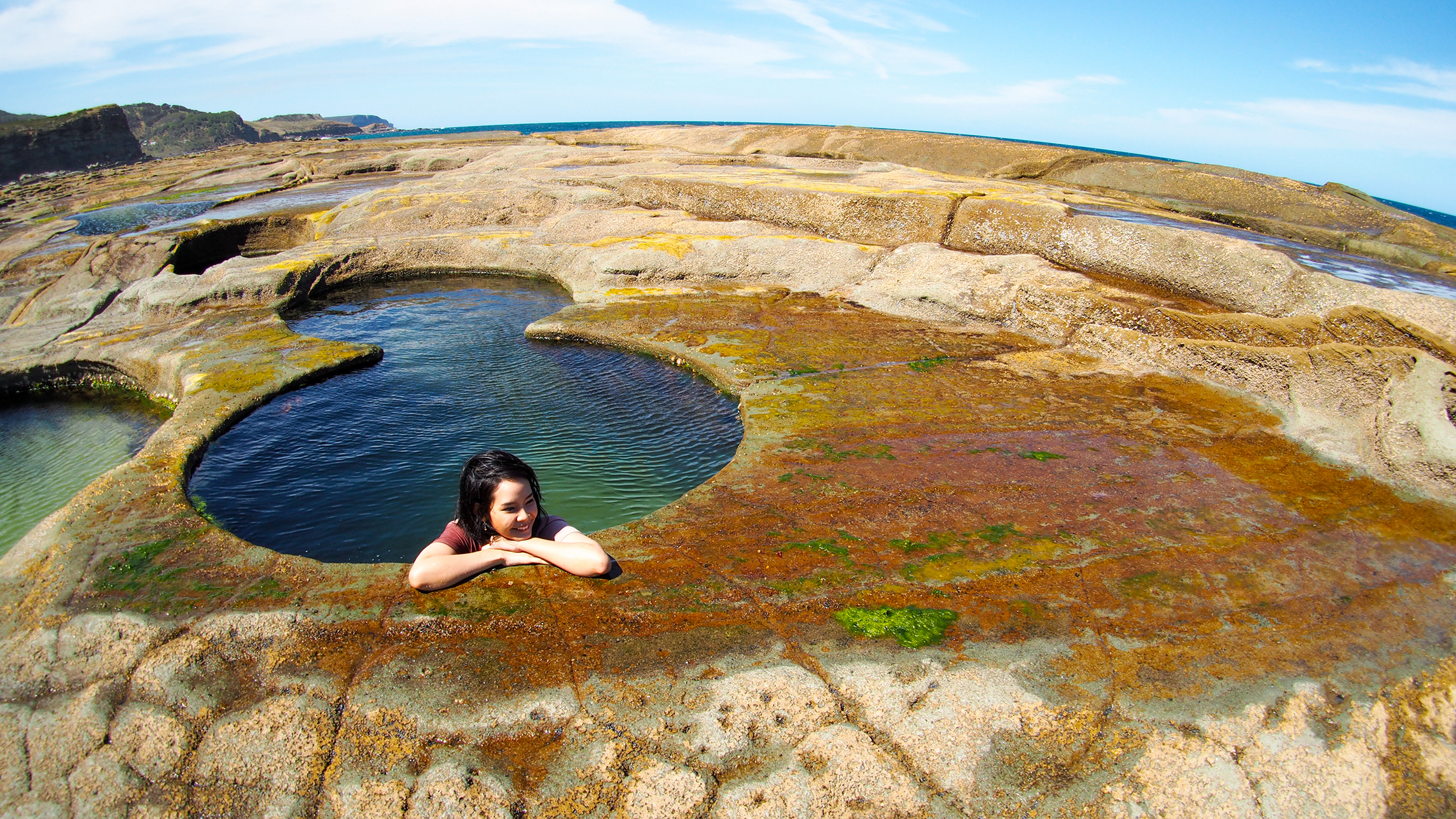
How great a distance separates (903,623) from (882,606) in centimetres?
22

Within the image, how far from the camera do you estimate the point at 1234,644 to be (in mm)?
4574

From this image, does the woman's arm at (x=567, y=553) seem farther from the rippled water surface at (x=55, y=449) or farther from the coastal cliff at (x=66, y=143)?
the coastal cliff at (x=66, y=143)

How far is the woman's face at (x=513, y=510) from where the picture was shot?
4609 millimetres

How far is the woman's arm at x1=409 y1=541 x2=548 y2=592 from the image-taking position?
15.4ft

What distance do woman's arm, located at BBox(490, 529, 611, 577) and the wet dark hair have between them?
223 millimetres

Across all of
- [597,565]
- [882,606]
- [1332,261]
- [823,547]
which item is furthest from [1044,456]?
[1332,261]

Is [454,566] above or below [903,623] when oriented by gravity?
above

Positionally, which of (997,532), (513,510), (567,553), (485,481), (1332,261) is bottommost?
(997,532)

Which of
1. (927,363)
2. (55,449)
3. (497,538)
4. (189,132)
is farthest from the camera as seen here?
(189,132)

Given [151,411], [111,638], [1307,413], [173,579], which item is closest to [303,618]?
[111,638]

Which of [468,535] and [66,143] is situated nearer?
[468,535]

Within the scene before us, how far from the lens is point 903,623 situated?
15.5 feet

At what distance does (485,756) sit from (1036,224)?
13491 millimetres

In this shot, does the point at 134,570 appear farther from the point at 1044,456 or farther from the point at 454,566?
the point at 1044,456
